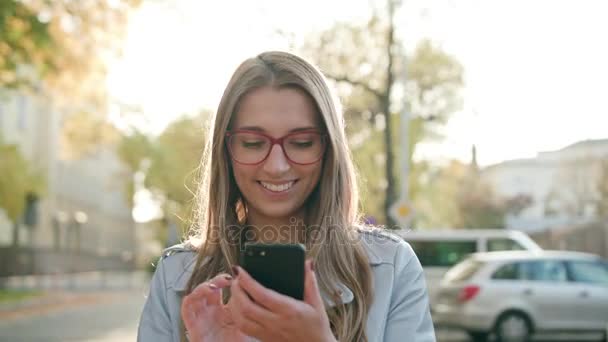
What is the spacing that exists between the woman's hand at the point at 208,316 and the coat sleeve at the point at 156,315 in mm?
301

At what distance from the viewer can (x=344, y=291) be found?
6.98 ft

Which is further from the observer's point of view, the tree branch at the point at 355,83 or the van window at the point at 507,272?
the tree branch at the point at 355,83

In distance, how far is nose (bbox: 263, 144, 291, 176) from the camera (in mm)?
2176

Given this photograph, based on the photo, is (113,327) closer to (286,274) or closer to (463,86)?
(286,274)

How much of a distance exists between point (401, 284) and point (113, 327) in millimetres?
16476

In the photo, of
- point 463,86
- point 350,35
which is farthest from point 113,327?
point 463,86

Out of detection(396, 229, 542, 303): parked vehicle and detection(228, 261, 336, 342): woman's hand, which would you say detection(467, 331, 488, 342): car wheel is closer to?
detection(396, 229, 542, 303): parked vehicle

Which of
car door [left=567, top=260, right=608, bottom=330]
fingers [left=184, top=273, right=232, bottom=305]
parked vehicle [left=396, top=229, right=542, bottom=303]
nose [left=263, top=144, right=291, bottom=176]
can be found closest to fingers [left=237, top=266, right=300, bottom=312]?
fingers [left=184, top=273, right=232, bottom=305]

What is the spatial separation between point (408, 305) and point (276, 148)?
48cm

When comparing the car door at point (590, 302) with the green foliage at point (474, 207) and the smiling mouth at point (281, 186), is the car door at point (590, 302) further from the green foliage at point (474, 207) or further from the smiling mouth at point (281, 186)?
the green foliage at point (474, 207)

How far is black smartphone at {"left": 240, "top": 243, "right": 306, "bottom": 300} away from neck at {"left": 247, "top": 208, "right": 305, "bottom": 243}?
17.8 inches

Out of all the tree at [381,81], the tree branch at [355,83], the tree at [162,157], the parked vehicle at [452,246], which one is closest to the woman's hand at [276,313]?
the tree at [381,81]

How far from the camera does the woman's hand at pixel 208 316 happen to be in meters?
1.91

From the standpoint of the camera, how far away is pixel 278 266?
1.77 m
